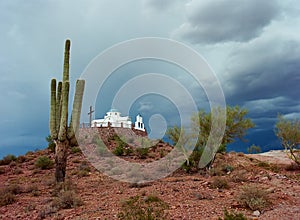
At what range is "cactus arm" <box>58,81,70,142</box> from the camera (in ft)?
47.5

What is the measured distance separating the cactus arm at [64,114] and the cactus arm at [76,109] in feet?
1.04

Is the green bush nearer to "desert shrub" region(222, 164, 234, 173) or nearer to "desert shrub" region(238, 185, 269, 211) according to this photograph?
"desert shrub" region(238, 185, 269, 211)

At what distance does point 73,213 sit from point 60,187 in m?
4.68

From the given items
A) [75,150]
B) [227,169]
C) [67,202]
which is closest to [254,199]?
[67,202]

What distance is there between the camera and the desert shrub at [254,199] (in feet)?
27.6

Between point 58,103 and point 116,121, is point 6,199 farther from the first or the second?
point 116,121

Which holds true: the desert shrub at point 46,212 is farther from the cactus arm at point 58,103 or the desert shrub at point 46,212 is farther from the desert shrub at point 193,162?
the desert shrub at point 193,162

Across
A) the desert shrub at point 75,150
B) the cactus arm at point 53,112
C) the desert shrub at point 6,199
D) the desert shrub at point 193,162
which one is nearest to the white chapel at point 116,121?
the desert shrub at point 75,150

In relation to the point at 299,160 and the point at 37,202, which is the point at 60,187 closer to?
the point at 37,202

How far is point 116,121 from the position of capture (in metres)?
38.7

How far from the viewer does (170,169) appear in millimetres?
18266

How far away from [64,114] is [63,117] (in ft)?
0.51

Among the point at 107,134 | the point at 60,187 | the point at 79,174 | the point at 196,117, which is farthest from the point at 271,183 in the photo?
the point at 107,134

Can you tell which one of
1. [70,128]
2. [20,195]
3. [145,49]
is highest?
[145,49]
